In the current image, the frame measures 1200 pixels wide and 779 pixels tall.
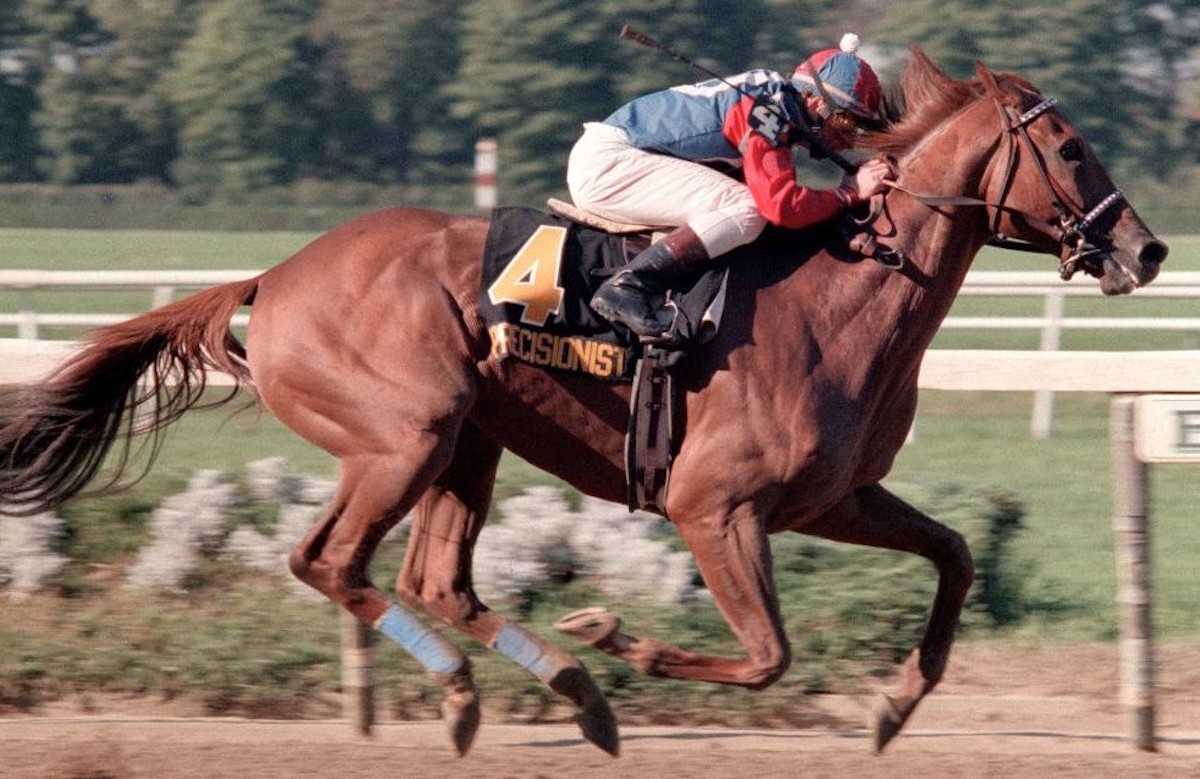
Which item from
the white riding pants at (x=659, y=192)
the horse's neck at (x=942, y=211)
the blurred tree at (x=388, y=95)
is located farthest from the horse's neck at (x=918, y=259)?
the blurred tree at (x=388, y=95)

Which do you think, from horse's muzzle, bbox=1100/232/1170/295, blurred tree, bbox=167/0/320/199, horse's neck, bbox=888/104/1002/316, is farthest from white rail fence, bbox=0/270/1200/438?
blurred tree, bbox=167/0/320/199

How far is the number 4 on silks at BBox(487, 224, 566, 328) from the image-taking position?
4.35 m

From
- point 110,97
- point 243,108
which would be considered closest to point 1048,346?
point 243,108

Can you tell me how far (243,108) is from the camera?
39031 mm

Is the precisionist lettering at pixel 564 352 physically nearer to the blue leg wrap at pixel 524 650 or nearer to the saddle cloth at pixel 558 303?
the saddle cloth at pixel 558 303

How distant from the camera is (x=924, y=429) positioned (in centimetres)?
1059

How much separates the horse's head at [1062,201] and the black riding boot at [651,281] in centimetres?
76

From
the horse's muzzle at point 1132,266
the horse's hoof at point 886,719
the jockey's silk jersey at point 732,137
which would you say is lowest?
the horse's hoof at point 886,719

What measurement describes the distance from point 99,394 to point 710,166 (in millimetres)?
1674

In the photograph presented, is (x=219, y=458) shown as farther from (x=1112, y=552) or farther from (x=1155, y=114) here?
(x=1155, y=114)

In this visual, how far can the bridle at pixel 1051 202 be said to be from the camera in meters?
4.36

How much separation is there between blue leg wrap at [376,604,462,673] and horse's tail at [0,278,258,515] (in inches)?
29.6

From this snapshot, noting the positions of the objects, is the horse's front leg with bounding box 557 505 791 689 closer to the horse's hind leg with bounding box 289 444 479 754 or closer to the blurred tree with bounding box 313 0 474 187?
the horse's hind leg with bounding box 289 444 479 754

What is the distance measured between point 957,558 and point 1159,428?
0.59 metres
